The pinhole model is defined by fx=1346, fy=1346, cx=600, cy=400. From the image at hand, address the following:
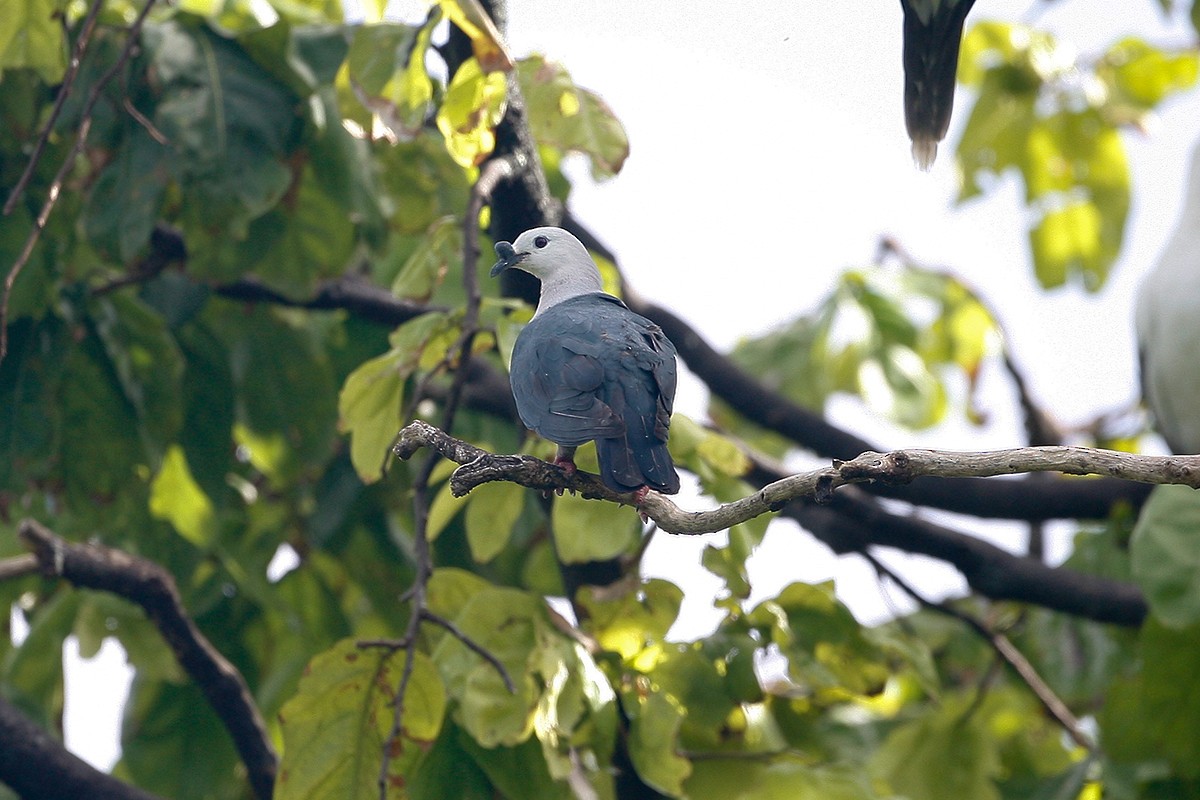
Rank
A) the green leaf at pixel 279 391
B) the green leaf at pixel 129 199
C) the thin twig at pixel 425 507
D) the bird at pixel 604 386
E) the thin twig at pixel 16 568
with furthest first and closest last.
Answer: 1. the green leaf at pixel 279 391
2. the thin twig at pixel 16 568
3. the green leaf at pixel 129 199
4. the thin twig at pixel 425 507
5. the bird at pixel 604 386

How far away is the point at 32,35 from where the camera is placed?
8.16 ft

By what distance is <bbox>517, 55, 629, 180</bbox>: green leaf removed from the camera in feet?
7.67

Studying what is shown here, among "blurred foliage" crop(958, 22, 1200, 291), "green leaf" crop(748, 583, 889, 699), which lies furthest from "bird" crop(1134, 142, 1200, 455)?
"green leaf" crop(748, 583, 889, 699)

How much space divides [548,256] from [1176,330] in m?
3.26

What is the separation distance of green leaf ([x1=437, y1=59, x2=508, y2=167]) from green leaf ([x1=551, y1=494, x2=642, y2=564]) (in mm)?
629

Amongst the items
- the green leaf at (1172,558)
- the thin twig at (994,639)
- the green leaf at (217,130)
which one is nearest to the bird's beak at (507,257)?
the green leaf at (217,130)

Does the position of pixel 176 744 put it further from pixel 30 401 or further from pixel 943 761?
pixel 943 761

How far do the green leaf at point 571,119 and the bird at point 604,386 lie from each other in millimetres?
737

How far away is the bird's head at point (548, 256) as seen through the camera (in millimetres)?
1728

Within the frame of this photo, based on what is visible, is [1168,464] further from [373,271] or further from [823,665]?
[373,271]

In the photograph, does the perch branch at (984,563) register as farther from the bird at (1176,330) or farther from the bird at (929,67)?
the bird at (929,67)

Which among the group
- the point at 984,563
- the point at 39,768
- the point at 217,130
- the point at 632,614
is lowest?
the point at 39,768

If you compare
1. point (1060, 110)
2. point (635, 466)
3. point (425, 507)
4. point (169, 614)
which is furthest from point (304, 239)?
point (1060, 110)

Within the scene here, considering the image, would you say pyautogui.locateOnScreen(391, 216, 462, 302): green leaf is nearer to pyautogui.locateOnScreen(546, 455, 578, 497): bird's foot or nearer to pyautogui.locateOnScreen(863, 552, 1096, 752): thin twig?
pyautogui.locateOnScreen(546, 455, 578, 497): bird's foot
